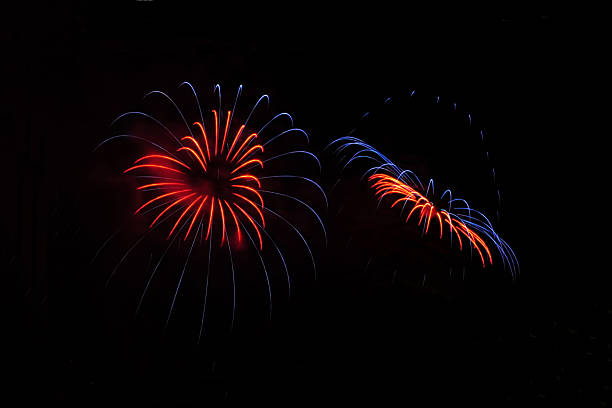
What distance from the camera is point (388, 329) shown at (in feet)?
11.5

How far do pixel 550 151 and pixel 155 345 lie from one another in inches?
180

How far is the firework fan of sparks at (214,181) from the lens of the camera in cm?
330

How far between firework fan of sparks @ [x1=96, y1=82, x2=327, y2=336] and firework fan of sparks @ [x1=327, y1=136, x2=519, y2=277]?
523 mm

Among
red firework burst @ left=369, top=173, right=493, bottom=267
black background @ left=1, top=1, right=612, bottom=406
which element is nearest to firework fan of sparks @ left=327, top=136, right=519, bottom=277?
red firework burst @ left=369, top=173, right=493, bottom=267

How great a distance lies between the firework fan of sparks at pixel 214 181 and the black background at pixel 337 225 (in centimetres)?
32

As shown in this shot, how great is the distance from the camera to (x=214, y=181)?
327 centimetres

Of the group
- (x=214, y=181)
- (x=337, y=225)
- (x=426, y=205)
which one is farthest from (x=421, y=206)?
(x=214, y=181)

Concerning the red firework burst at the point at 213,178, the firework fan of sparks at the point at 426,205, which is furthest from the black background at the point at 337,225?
the red firework burst at the point at 213,178

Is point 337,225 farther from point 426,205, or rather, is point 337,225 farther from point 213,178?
point 213,178

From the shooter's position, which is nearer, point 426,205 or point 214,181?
point 214,181

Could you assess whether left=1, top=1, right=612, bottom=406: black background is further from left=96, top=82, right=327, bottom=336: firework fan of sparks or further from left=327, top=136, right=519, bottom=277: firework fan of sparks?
left=96, top=82, right=327, bottom=336: firework fan of sparks

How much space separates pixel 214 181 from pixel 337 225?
1.27 m

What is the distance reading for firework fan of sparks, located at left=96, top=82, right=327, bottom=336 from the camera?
330 cm

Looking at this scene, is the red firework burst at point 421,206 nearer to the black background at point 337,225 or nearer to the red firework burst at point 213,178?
the black background at point 337,225
